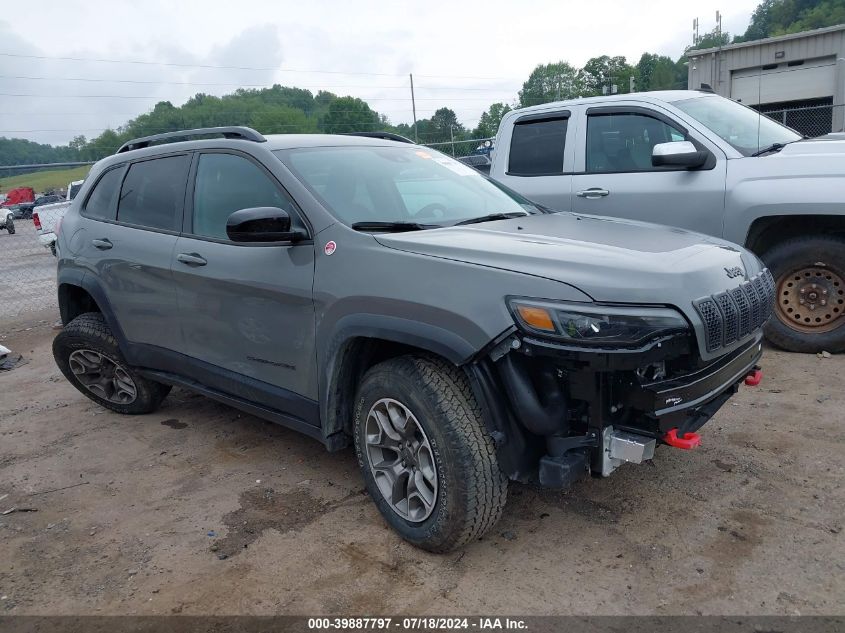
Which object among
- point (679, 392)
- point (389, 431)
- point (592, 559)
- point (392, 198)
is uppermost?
point (392, 198)

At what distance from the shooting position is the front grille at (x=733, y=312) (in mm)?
2539

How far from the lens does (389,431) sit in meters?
2.97

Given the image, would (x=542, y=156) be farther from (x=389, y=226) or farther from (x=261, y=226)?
(x=261, y=226)

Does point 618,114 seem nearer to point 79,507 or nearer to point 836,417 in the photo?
point 836,417

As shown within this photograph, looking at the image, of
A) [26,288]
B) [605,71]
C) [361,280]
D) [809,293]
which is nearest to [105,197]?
[361,280]

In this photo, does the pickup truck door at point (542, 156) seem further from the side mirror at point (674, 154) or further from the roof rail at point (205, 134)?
the roof rail at point (205, 134)

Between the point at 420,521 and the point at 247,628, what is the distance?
794 millimetres

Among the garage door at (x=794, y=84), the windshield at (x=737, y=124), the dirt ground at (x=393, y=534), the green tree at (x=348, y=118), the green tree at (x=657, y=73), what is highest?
the green tree at (x=657, y=73)

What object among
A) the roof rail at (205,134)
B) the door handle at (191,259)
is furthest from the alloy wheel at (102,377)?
the roof rail at (205,134)

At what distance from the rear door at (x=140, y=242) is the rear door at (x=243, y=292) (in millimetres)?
149

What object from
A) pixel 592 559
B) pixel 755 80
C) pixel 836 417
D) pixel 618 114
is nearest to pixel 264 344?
pixel 592 559

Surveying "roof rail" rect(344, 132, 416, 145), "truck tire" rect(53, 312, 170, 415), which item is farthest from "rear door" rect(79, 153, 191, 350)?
"roof rail" rect(344, 132, 416, 145)

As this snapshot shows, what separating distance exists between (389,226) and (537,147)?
3.49m

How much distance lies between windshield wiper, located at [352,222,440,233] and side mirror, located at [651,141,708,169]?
243cm
